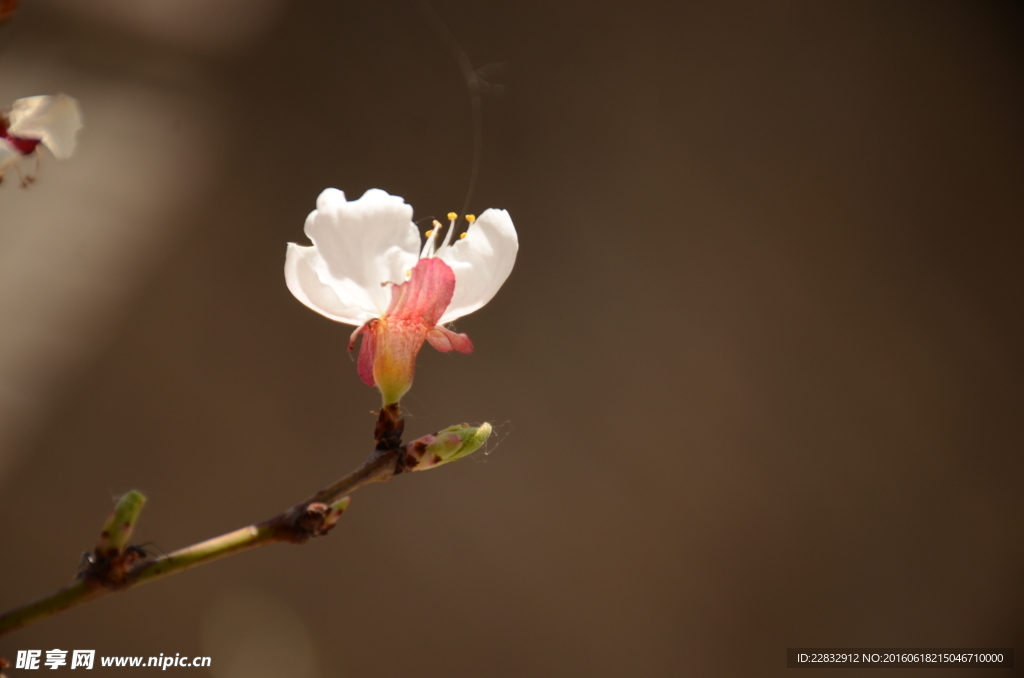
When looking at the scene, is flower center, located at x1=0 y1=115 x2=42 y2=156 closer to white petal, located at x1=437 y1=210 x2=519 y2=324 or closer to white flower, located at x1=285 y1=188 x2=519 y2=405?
white flower, located at x1=285 y1=188 x2=519 y2=405

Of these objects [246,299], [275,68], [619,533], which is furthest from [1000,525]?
[275,68]

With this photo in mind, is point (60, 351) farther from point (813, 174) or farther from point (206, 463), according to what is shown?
point (813, 174)

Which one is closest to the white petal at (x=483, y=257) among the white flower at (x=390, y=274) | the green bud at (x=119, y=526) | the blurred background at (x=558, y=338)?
the white flower at (x=390, y=274)

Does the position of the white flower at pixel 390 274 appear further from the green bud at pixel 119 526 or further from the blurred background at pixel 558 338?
the blurred background at pixel 558 338

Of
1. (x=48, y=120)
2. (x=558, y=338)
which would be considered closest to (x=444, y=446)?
(x=48, y=120)

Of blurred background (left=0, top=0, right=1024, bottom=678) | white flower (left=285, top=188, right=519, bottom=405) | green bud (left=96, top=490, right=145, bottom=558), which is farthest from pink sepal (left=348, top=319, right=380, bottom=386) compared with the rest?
blurred background (left=0, top=0, right=1024, bottom=678)

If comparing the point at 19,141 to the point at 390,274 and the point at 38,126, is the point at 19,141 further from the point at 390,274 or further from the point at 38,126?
the point at 390,274
